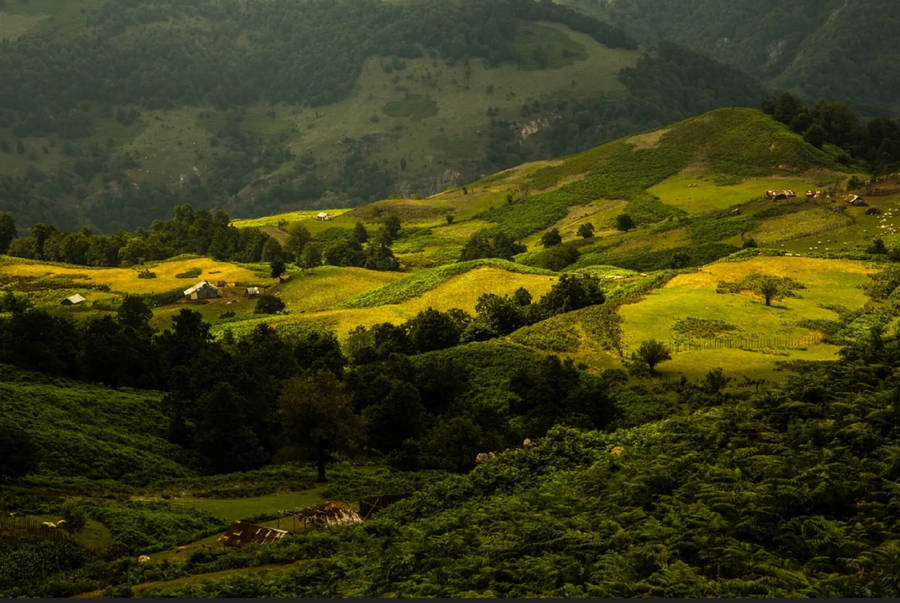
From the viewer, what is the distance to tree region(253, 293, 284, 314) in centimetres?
13138

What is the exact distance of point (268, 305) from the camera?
432 ft

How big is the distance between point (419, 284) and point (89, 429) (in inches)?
2977

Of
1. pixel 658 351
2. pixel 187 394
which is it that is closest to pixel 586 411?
pixel 658 351

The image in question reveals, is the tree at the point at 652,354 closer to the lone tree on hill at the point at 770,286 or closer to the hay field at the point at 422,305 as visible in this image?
the lone tree on hill at the point at 770,286

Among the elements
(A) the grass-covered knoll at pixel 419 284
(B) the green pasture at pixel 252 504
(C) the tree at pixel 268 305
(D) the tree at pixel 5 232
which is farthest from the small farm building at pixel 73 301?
(B) the green pasture at pixel 252 504

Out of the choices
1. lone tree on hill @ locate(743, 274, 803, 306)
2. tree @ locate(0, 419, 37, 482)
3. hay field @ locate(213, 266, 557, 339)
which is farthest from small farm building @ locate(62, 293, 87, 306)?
lone tree on hill @ locate(743, 274, 803, 306)

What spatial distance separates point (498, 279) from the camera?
130000 millimetres

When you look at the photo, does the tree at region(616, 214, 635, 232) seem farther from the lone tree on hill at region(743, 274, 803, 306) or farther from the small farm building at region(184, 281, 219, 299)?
the small farm building at region(184, 281, 219, 299)

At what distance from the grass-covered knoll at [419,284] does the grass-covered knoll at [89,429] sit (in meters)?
54.9

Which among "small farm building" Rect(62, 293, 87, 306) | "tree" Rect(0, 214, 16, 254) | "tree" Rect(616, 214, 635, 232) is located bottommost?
"small farm building" Rect(62, 293, 87, 306)

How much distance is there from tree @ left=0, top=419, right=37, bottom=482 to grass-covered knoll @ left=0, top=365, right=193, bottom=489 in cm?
106

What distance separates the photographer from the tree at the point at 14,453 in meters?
51.2

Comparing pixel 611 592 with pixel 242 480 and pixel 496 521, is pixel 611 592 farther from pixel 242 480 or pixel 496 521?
pixel 242 480

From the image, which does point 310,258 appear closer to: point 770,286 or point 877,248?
point 877,248
